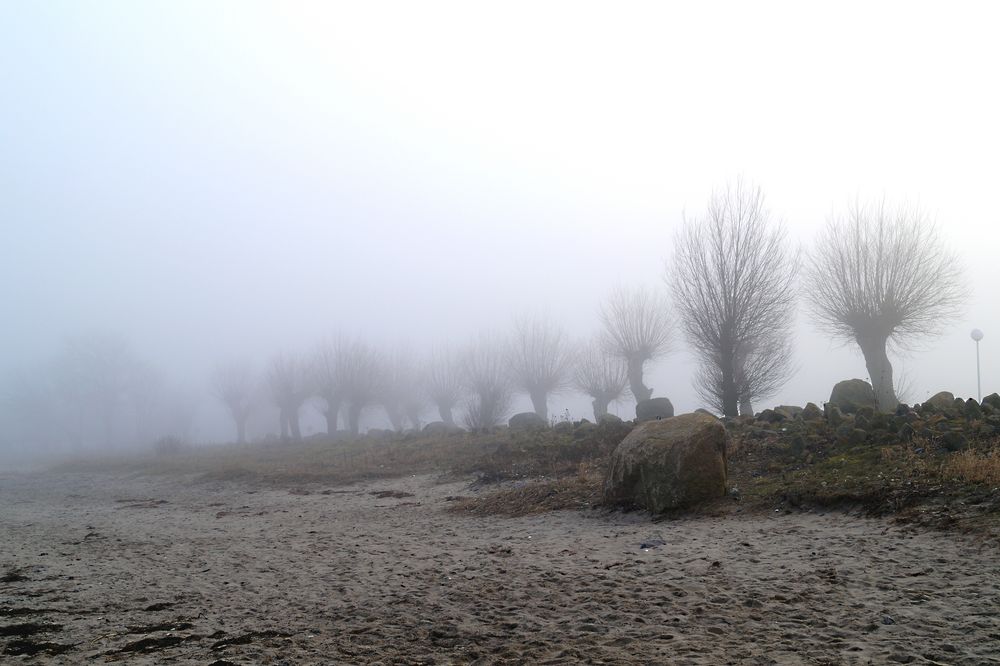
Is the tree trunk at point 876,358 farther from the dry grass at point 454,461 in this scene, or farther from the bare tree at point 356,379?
the bare tree at point 356,379

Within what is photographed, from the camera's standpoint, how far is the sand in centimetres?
419

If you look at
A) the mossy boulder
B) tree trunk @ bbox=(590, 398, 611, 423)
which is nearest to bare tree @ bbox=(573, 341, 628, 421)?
tree trunk @ bbox=(590, 398, 611, 423)

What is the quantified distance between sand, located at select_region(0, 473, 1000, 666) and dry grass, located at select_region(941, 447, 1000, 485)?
1.42 m

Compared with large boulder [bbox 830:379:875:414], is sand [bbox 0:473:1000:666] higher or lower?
lower

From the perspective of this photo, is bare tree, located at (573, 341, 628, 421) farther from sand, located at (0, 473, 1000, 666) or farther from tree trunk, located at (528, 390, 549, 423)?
sand, located at (0, 473, 1000, 666)

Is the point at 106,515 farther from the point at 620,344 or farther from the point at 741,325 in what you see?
the point at 620,344

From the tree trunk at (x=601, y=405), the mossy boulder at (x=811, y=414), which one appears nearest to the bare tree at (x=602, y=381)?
the tree trunk at (x=601, y=405)

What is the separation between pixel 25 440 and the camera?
2933 inches

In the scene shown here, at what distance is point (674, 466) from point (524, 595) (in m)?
4.01

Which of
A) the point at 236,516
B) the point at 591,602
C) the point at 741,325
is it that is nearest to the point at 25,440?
the point at 236,516

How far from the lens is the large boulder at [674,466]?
874 cm

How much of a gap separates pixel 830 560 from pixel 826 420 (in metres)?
8.17

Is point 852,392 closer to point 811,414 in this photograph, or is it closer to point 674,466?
point 811,414

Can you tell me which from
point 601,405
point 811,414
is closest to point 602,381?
point 601,405
